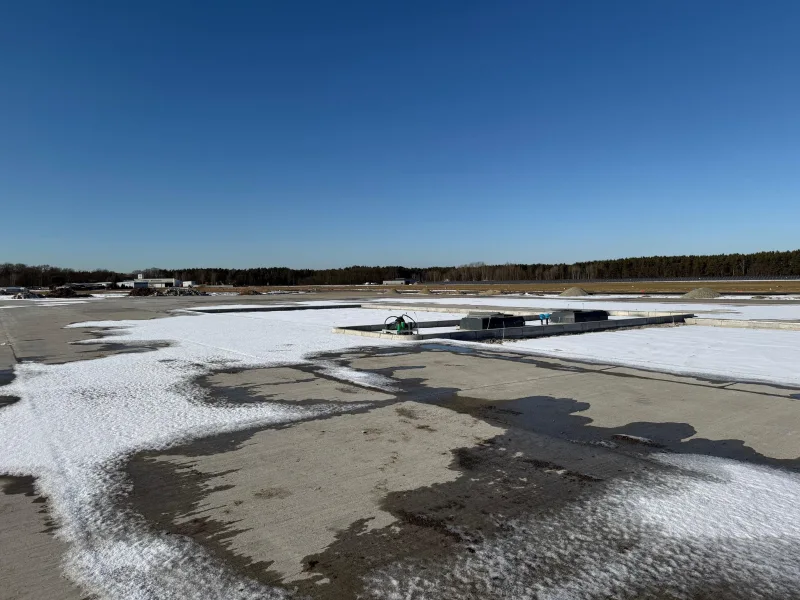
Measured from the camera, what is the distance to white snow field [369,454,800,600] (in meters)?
3.04

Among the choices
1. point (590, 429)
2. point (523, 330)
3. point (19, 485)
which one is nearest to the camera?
point (19, 485)

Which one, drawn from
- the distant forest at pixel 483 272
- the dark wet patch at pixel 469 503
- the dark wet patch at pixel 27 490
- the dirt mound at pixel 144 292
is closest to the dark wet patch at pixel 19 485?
the dark wet patch at pixel 27 490

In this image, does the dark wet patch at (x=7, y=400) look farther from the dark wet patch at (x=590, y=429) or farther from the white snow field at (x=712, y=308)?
the white snow field at (x=712, y=308)

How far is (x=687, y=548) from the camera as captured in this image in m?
3.50

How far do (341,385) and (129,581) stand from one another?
19.0ft

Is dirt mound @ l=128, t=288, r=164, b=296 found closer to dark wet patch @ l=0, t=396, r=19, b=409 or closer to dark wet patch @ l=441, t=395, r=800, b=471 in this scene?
dark wet patch @ l=0, t=396, r=19, b=409

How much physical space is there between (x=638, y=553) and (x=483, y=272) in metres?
175

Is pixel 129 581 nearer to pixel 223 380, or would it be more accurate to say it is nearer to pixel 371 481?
pixel 371 481

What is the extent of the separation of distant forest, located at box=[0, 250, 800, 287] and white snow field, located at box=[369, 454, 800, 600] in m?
134

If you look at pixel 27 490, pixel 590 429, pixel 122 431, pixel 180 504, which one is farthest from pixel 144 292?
pixel 590 429

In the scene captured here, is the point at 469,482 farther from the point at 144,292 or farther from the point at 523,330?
the point at 144,292

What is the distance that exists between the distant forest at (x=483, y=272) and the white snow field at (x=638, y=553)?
441 ft

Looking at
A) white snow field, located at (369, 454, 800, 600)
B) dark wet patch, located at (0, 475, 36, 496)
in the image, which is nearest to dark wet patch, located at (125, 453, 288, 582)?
dark wet patch, located at (0, 475, 36, 496)

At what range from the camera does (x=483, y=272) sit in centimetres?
17575
